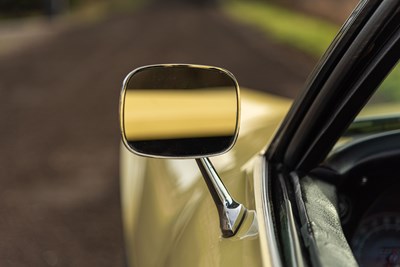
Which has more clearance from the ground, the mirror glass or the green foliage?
the green foliage

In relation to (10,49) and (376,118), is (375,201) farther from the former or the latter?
(10,49)

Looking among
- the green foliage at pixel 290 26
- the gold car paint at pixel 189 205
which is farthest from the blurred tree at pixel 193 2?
the gold car paint at pixel 189 205

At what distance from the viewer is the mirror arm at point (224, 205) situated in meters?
1.64

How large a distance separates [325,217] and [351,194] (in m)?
0.38

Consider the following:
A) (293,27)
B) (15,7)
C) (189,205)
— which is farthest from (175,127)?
(15,7)

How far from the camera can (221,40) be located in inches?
586

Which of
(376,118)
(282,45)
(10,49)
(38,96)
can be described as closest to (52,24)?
(10,49)

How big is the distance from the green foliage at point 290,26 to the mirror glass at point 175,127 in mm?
8735

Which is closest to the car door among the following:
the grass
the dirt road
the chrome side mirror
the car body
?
the car body

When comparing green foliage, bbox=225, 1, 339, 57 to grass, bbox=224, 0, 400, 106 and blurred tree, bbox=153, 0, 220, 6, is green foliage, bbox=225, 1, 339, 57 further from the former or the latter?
blurred tree, bbox=153, 0, 220, 6

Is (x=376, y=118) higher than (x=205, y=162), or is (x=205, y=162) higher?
(x=376, y=118)

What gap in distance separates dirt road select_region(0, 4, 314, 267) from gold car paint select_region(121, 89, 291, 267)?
1593mm

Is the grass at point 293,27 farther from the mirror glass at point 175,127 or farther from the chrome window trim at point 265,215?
the chrome window trim at point 265,215

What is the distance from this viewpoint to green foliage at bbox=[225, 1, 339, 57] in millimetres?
12945
